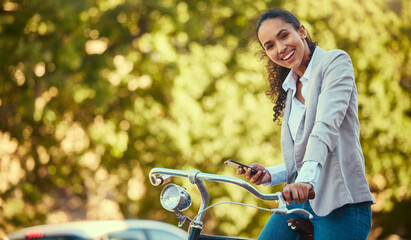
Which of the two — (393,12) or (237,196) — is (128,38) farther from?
(393,12)

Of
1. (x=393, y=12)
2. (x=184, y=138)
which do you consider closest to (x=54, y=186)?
(x=184, y=138)

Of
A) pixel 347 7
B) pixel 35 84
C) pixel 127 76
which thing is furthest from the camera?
pixel 347 7

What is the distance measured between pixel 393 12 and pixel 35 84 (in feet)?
17.9

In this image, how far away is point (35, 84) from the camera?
291 inches

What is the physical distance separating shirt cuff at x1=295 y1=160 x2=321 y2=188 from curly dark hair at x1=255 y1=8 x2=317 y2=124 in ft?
1.82

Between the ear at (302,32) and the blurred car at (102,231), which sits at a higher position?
the ear at (302,32)

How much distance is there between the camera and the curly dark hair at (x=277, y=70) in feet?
8.07

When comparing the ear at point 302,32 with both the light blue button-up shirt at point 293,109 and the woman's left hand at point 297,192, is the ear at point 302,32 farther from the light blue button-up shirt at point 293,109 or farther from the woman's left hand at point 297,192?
the woman's left hand at point 297,192

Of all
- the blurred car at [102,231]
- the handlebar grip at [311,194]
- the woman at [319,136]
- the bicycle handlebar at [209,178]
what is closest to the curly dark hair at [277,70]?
the woman at [319,136]

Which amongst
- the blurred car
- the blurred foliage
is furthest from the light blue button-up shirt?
the blurred foliage

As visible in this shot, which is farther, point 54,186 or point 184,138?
point 54,186

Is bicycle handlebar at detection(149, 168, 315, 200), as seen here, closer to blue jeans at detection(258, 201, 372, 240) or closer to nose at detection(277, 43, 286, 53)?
blue jeans at detection(258, 201, 372, 240)

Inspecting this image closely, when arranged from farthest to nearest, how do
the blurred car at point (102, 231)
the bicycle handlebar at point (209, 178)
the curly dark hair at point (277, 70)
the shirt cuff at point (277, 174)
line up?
the blurred car at point (102, 231), the shirt cuff at point (277, 174), the curly dark hair at point (277, 70), the bicycle handlebar at point (209, 178)

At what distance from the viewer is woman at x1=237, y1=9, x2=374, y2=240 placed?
2.13m
